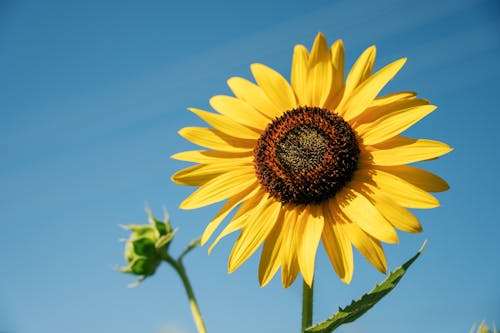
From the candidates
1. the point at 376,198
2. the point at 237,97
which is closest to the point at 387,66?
the point at 376,198

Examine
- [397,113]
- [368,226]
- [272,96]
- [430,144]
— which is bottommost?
[368,226]

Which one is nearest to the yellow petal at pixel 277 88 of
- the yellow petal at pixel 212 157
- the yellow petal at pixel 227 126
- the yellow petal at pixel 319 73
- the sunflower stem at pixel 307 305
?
the yellow petal at pixel 319 73

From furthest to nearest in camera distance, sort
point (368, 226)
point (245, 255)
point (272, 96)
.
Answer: point (272, 96) < point (245, 255) < point (368, 226)

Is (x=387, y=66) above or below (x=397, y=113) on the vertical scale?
above

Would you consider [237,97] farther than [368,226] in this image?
Yes

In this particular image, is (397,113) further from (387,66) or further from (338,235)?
(338,235)

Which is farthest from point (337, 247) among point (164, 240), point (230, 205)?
point (164, 240)

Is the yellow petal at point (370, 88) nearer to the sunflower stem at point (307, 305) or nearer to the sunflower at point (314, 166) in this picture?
the sunflower at point (314, 166)
